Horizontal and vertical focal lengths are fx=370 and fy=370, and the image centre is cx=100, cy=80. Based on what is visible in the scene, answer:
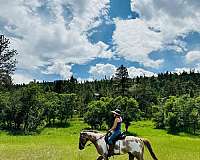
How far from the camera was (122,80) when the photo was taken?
12694 cm

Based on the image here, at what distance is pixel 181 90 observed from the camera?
17862 cm

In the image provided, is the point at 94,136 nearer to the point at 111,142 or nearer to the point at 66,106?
the point at 111,142

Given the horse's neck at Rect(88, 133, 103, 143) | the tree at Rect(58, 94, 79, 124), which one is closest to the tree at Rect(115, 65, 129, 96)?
the tree at Rect(58, 94, 79, 124)

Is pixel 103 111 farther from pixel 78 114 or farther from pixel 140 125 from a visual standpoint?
pixel 78 114

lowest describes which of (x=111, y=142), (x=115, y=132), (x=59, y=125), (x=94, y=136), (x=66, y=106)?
(x=111, y=142)

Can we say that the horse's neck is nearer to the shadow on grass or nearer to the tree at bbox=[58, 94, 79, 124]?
the shadow on grass

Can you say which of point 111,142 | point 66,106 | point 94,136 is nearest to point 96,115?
point 66,106

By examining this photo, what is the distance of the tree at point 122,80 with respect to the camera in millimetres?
127325

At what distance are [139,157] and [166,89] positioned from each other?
166 meters

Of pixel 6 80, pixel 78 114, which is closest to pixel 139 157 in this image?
pixel 6 80

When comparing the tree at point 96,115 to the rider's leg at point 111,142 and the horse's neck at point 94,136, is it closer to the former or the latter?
the horse's neck at point 94,136

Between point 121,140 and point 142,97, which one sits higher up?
point 142,97

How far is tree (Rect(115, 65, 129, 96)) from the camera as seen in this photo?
12732 centimetres

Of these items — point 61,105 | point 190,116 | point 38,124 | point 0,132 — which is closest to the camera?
point 0,132
